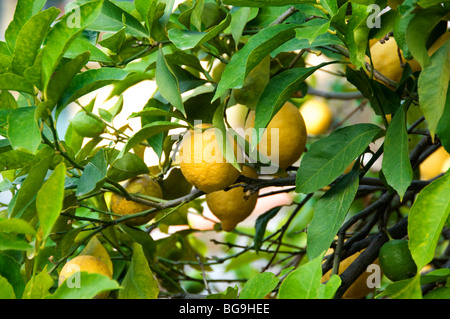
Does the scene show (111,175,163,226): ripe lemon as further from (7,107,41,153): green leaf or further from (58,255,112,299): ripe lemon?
(7,107,41,153): green leaf

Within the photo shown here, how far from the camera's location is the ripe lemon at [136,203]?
2.54 ft

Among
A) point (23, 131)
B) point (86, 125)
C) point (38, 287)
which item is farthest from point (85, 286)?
point (86, 125)

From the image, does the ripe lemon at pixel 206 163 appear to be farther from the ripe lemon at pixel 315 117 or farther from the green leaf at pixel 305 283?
the ripe lemon at pixel 315 117

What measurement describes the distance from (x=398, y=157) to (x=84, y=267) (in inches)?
14.5

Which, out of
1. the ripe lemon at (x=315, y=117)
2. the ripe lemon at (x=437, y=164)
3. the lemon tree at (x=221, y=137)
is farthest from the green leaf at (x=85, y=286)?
the ripe lemon at (x=315, y=117)

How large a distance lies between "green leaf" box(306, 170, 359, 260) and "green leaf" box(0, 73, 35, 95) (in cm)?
33

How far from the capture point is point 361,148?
64cm

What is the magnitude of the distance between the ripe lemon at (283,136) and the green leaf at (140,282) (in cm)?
21

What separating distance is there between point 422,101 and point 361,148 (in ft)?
0.51

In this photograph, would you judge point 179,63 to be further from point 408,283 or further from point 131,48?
point 408,283

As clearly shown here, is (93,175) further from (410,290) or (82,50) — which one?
(410,290)

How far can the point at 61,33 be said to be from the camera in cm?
54

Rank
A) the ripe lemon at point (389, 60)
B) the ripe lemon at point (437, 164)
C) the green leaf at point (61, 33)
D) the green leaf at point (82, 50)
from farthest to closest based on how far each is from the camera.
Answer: the ripe lemon at point (437, 164)
the ripe lemon at point (389, 60)
the green leaf at point (82, 50)
the green leaf at point (61, 33)
